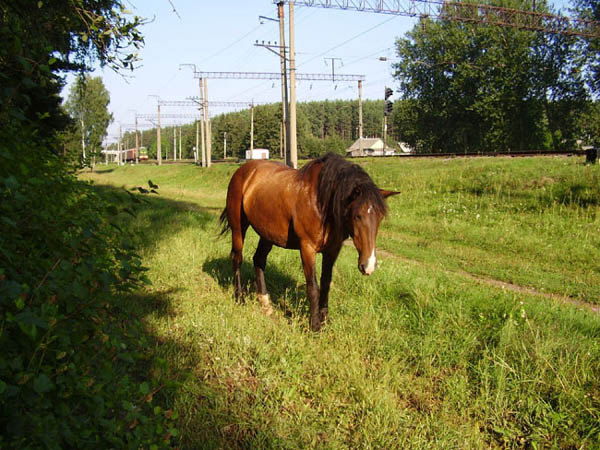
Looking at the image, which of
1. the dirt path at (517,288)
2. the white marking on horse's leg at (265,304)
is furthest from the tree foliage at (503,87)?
the white marking on horse's leg at (265,304)

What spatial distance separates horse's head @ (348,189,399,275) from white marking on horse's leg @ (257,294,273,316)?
1.93 m

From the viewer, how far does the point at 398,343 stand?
4.39 meters

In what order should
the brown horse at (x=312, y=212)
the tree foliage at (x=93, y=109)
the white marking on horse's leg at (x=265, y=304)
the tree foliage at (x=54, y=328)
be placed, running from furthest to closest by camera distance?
the tree foliage at (x=93, y=109) < the white marking on horse's leg at (x=265, y=304) < the brown horse at (x=312, y=212) < the tree foliage at (x=54, y=328)

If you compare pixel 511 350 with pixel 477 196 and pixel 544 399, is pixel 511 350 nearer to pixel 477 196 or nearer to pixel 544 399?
pixel 544 399

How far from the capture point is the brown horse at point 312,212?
420 centimetres

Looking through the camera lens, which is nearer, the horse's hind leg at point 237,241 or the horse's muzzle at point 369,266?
the horse's muzzle at point 369,266

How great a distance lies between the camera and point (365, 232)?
4086 mm

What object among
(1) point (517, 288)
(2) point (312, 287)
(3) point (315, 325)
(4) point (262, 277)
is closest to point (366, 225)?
(2) point (312, 287)

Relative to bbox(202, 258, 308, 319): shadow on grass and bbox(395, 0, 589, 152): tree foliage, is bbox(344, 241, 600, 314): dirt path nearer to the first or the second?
bbox(202, 258, 308, 319): shadow on grass

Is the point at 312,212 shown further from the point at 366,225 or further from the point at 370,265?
the point at 370,265

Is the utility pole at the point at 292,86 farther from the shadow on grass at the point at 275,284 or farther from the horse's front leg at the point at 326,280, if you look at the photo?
the horse's front leg at the point at 326,280

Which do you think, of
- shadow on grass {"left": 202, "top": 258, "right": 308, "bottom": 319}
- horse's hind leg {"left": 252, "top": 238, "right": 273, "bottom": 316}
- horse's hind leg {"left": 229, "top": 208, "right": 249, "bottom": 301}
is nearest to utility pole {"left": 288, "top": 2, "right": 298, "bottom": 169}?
shadow on grass {"left": 202, "top": 258, "right": 308, "bottom": 319}

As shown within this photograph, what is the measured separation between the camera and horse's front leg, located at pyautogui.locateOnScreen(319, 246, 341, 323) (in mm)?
5082

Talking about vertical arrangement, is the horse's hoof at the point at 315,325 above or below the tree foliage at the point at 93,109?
below
